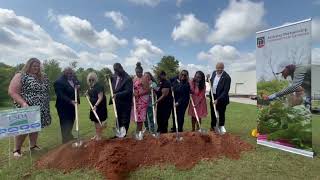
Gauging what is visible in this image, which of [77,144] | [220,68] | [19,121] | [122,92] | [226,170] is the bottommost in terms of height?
[226,170]

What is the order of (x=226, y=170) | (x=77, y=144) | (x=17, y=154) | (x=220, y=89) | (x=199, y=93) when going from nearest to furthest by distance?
(x=226, y=170) → (x=77, y=144) → (x=17, y=154) → (x=220, y=89) → (x=199, y=93)

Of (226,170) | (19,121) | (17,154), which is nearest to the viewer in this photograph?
(226,170)

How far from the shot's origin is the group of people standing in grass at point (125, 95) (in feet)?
21.3

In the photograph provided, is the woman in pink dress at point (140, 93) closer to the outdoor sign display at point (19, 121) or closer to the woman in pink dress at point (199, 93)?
the woman in pink dress at point (199, 93)

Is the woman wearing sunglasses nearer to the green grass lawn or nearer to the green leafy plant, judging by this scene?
the green leafy plant

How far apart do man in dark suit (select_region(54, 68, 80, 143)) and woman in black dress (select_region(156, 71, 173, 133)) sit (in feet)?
6.32

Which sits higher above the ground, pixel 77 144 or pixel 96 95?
pixel 96 95

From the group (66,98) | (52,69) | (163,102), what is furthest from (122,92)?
(52,69)

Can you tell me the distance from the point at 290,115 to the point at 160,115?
296 cm

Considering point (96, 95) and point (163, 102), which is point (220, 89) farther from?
point (96, 95)

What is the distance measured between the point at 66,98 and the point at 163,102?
229 cm

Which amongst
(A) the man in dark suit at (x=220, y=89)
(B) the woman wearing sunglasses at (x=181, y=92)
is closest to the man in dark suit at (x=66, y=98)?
(B) the woman wearing sunglasses at (x=181, y=92)

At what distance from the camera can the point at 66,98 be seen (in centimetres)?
689

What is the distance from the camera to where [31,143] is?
685 centimetres
